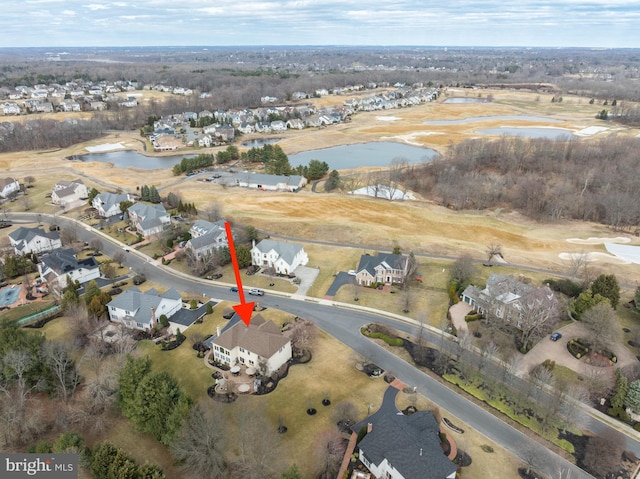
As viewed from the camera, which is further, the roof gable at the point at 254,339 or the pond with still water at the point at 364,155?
the pond with still water at the point at 364,155

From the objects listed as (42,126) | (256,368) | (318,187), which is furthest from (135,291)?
(42,126)

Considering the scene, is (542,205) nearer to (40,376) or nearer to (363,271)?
(363,271)

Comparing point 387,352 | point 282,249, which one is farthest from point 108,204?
point 387,352

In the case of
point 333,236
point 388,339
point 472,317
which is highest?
point 333,236

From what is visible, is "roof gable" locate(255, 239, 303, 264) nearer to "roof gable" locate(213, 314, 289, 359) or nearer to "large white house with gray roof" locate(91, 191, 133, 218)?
"roof gable" locate(213, 314, 289, 359)

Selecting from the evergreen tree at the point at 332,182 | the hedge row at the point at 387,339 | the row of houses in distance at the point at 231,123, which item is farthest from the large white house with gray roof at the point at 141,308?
the row of houses in distance at the point at 231,123

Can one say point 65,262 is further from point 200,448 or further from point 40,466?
point 200,448

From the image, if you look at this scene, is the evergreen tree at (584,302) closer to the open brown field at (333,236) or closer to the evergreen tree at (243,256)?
the open brown field at (333,236)
